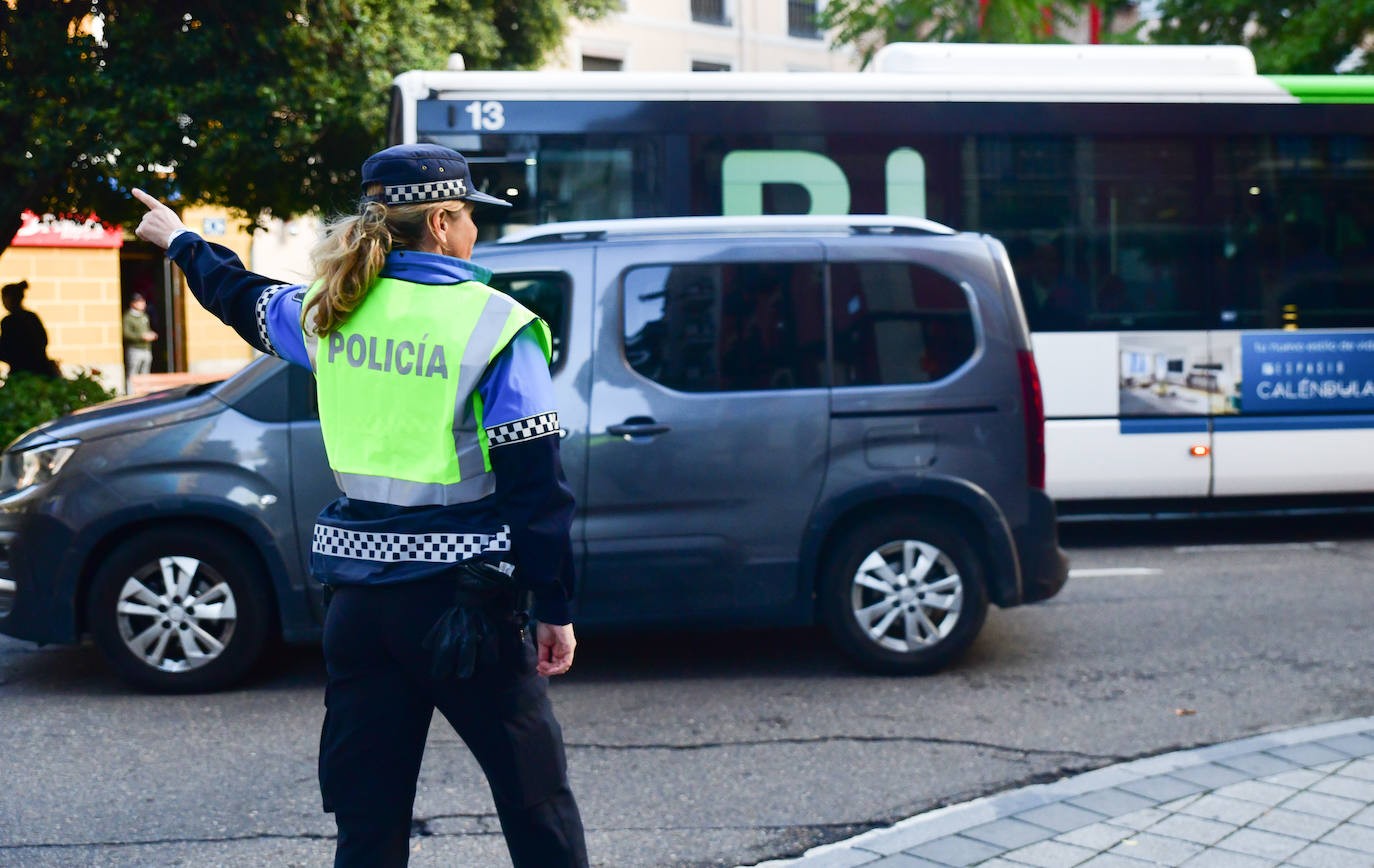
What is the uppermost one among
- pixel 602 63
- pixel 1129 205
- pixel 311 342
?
pixel 602 63

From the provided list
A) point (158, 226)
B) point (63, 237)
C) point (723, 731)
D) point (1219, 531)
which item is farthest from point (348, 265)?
point (63, 237)

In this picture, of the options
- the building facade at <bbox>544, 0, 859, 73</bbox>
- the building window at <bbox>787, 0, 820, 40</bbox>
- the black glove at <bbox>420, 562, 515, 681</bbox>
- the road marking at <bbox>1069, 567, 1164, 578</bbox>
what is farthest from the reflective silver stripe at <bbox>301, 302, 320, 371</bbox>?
the building window at <bbox>787, 0, 820, 40</bbox>

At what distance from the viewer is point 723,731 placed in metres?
5.12

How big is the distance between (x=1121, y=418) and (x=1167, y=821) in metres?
5.55

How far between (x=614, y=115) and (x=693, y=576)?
414 cm

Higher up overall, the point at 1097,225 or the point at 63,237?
the point at 63,237

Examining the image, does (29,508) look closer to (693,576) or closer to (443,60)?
(693,576)

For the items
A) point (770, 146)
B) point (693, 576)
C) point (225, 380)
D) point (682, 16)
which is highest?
point (682, 16)

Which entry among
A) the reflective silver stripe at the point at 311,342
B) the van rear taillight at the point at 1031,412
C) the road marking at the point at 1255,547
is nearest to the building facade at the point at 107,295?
the road marking at the point at 1255,547

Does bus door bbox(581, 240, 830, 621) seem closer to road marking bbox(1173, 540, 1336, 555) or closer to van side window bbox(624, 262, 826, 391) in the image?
van side window bbox(624, 262, 826, 391)

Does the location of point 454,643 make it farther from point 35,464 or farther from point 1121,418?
point 1121,418

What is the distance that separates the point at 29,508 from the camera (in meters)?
5.49

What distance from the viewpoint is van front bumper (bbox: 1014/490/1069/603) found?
5.83 metres

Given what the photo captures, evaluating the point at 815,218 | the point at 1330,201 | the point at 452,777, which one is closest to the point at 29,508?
the point at 452,777
